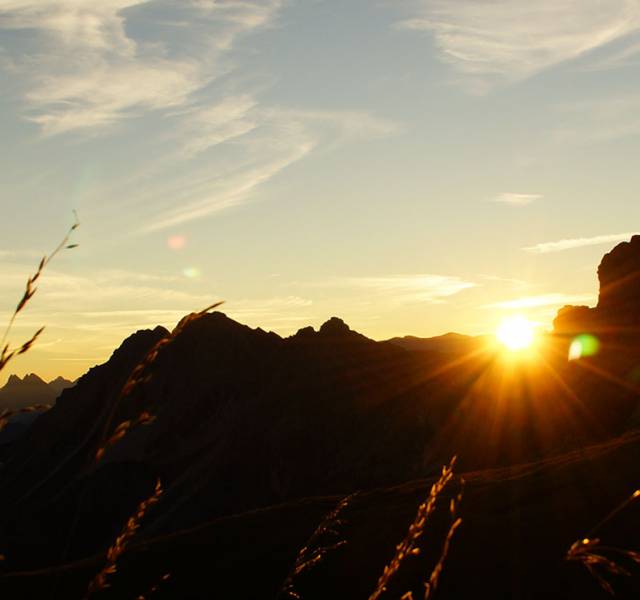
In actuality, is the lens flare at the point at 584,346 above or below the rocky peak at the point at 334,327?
below

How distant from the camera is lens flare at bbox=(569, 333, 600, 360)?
101 m

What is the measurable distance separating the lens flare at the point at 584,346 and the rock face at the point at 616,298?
1.11m

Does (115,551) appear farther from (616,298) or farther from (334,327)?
(334,327)

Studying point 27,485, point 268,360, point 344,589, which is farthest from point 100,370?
point 344,589

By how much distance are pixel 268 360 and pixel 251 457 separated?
24.8 m

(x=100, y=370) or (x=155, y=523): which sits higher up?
(x=100, y=370)

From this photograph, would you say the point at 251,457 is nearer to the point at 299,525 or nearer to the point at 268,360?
the point at 268,360

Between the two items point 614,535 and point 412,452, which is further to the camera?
point 412,452

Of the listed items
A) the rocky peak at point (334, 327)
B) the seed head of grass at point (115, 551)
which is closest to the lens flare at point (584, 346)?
the rocky peak at point (334, 327)

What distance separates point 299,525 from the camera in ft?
129

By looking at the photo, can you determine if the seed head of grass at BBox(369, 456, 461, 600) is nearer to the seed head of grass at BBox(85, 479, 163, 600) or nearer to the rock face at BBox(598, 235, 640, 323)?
the seed head of grass at BBox(85, 479, 163, 600)

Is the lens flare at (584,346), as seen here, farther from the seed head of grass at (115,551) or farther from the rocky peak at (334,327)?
the seed head of grass at (115,551)

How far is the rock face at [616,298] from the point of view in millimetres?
99438

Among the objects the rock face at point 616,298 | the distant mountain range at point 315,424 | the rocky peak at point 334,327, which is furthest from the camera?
the rocky peak at point 334,327
